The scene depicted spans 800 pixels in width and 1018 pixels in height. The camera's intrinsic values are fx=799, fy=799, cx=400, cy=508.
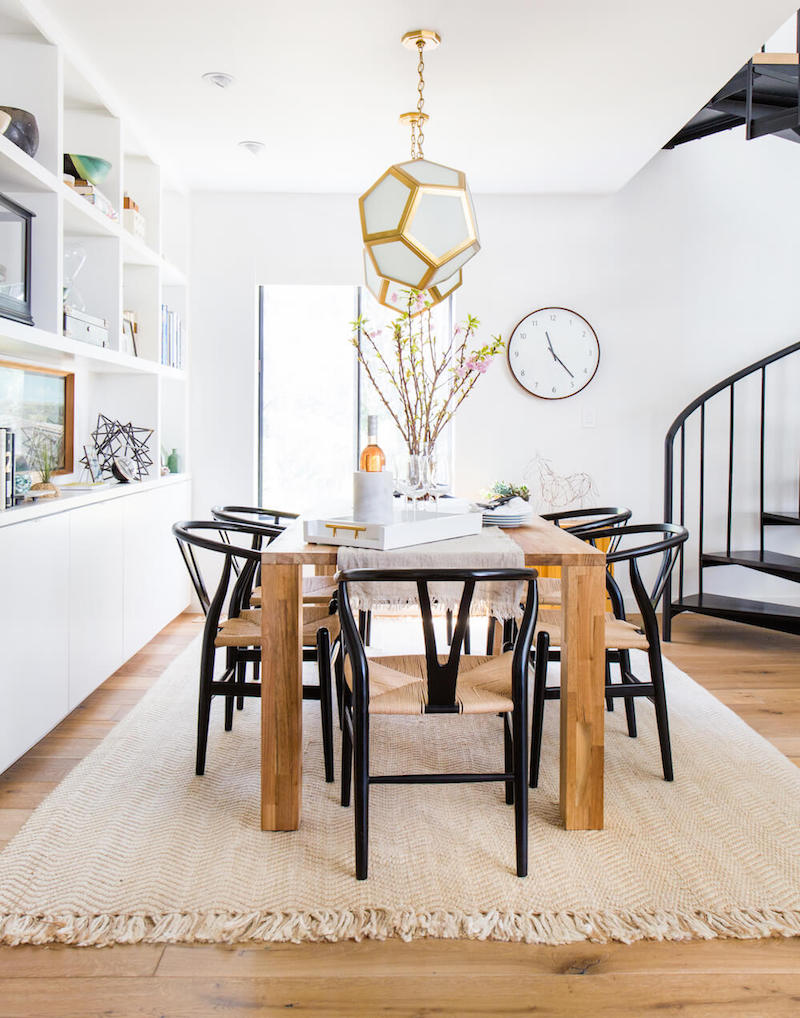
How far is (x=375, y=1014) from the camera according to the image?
1.43 meters

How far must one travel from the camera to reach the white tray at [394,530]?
1992 mm

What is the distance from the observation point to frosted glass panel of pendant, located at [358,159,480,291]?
2.25m

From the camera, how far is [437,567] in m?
1.97

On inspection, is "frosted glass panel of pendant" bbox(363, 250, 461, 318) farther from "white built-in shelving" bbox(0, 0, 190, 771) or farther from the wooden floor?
the wooden floor

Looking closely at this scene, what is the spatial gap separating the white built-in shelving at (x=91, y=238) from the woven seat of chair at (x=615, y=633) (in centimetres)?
192

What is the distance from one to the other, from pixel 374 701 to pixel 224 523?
109 cm

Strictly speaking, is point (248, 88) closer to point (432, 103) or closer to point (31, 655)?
point (432, 103)

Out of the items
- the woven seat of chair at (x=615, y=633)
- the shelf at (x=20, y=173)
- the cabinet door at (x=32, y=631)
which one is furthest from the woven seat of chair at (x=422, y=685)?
the shelf at (x=20, y=173)

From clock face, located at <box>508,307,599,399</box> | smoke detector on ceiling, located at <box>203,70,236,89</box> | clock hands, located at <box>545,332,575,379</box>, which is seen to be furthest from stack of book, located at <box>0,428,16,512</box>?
clock hands, located at <box>545,332,575,379</box>

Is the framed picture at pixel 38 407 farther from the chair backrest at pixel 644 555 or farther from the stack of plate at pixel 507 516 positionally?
the chair backrest at pixel 644 555

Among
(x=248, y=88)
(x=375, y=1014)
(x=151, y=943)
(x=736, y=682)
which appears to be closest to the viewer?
(x=375, y=1014)

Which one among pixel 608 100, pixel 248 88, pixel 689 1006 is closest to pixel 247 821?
pixel 689 1006

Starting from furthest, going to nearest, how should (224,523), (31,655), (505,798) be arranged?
(224,523) → (31,655) → (505,798)

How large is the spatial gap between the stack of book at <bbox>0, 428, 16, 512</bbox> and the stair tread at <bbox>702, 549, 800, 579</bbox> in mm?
3431
